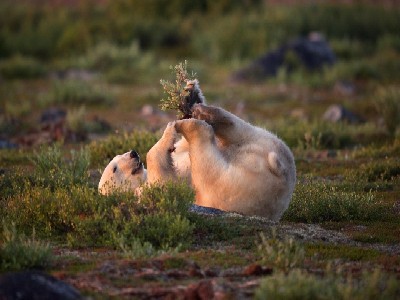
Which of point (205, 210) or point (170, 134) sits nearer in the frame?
point (205, 210)

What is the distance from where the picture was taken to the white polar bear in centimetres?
787

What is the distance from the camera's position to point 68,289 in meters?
5.62

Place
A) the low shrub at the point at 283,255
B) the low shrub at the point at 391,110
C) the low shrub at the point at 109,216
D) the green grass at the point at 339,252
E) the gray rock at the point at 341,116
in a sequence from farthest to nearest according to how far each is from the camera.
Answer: the gray rock at the point at 341,116, the low shrub at the point at 391,110, the low shrub at the point at 109,216, the green grass at the point at 339,252, the low shrub at the point at 283,255

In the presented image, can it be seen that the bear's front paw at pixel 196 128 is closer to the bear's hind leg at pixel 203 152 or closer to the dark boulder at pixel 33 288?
the bear's hind leg at pixel 203 152

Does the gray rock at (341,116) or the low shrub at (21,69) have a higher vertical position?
the gray rock at (341,116)

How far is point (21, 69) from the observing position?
27312 millimetres

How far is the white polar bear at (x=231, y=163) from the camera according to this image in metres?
7.87

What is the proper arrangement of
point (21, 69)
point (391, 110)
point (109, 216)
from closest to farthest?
1. point (109, 216)
2. point (391, 110)
3. point (21, 69)

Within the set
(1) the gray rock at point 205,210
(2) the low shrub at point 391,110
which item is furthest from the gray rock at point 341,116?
(1) the gray rock at point 205,210

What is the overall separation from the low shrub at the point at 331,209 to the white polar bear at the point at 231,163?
736mm

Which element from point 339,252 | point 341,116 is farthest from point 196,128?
point 341,116

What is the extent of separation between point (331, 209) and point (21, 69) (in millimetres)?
19923

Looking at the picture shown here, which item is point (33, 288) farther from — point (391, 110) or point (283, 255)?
point (391, 110)

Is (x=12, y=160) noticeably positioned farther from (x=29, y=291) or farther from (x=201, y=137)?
(x=29, y=291)
